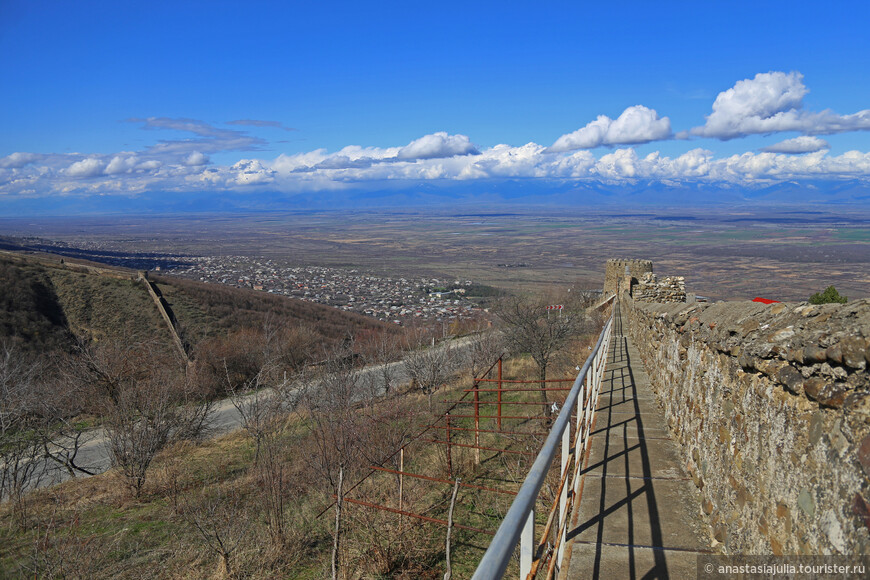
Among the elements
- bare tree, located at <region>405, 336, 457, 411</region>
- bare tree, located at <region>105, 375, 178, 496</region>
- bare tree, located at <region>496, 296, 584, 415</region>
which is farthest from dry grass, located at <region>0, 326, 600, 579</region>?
bare tree, located at <region>405, 336, 457, 411</region>

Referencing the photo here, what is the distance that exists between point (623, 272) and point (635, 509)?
28.3 metres

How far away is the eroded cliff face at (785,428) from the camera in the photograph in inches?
80.2

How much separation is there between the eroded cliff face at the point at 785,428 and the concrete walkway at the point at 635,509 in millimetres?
207

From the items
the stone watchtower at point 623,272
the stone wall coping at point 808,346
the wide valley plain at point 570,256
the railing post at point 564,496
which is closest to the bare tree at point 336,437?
the railing post at point 564,496

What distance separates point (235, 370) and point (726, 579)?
105 feet

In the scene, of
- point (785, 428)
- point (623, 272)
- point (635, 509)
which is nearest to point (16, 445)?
point (635, 509)

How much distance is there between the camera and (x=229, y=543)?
984 centimetres

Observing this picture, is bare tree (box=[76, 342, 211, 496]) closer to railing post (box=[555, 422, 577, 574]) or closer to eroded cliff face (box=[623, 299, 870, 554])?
railing post (box=[555, 422, 577, 574])

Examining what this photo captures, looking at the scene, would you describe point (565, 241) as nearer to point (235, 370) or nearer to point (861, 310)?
point (235, 370)

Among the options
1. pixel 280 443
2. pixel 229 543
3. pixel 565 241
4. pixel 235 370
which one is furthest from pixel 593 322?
pixel 565 241

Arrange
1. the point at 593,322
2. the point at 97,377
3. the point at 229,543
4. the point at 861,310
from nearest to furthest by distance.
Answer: the point at 861,310
the point at 229,543
the point at 97,377
the point at 593,322

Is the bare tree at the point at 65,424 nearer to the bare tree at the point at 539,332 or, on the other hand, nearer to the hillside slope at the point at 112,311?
the hillside slope at the point at 112,311

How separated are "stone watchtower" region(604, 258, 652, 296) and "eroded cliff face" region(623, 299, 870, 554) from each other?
832 inches

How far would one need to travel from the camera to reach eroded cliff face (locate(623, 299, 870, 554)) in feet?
6.68
